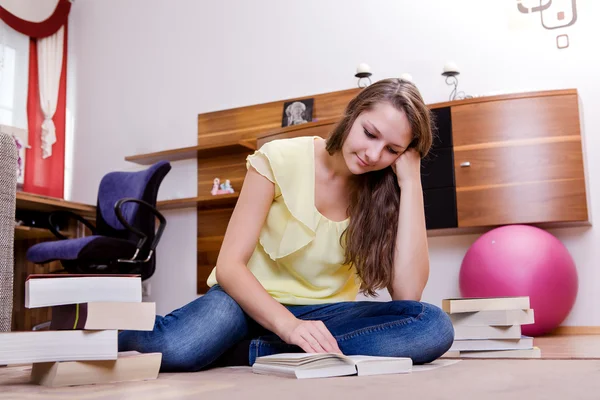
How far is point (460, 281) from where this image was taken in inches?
140

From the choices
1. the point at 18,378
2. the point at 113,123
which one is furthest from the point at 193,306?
the point at 113,123

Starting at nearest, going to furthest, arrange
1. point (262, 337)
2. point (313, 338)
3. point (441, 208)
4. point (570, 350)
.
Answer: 1. point (313, 338)
2. point (262, 337)
3. point (570, 350)
4. point (441, 208)

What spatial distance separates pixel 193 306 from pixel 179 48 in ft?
12.6

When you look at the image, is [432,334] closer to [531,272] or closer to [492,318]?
[492,318]

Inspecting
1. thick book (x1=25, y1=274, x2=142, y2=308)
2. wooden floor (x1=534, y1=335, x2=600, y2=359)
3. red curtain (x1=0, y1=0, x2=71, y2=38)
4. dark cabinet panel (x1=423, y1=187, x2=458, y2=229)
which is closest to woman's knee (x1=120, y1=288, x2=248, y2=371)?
thick book (x1=25, y1=274, x2=142, y2=308)

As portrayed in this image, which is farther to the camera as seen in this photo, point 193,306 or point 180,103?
point 180,103

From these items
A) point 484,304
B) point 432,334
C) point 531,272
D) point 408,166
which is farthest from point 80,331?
point 531,272

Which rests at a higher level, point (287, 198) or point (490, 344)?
point (287, 198)

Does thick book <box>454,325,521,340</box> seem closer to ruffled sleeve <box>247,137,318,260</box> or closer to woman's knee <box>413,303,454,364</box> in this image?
woman's knee <box>413,303,454,364</box>

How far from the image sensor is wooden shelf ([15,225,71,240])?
13.0 ft

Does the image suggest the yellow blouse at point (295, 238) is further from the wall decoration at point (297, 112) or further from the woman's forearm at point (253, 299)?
the wall decoration at point (297, 112)

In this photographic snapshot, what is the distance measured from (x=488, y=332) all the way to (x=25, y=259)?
3.51 m

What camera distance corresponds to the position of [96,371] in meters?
1.17

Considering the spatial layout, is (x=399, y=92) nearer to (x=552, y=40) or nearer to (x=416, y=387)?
(x=416, y=387)
